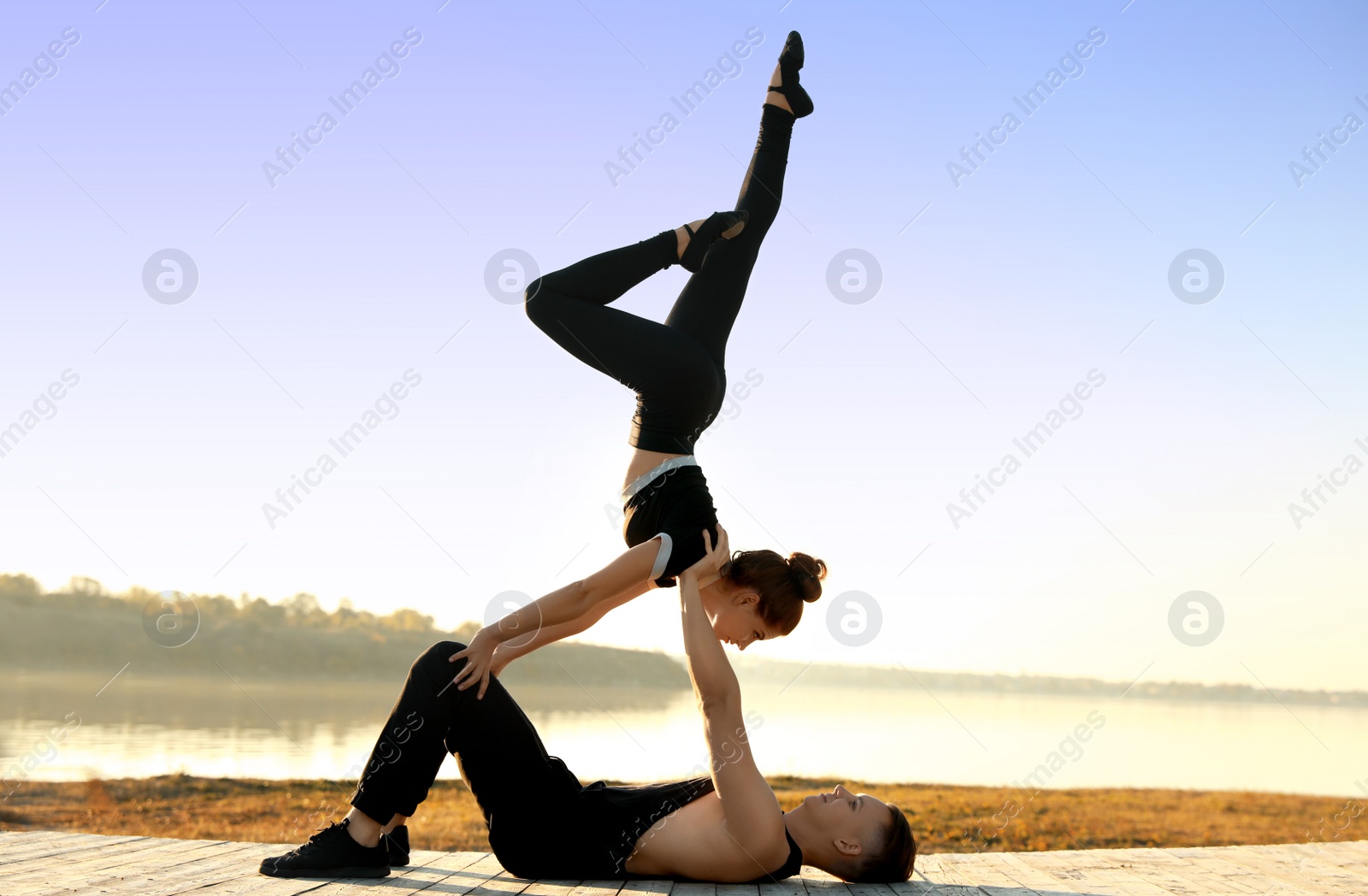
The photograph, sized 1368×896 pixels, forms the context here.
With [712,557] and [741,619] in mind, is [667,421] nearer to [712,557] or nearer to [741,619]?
[712,557]

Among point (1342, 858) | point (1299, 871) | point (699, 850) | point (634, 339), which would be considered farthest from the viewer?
point (1342, 858)

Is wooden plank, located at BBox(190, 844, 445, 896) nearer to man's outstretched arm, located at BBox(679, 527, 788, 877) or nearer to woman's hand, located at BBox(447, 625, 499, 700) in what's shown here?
woman's hand, located at BBox(447, 625, 499, 700)

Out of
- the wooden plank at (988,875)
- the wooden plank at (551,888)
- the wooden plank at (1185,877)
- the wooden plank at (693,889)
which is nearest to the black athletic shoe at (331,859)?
the wooden plank at (551,888)

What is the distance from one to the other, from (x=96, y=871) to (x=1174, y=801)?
14545mm

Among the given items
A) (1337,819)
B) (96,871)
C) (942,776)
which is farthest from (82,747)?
(1337,819)

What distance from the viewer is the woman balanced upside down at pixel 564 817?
2.55m

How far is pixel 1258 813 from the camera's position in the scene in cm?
1245

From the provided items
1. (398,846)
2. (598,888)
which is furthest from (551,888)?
(398,846)

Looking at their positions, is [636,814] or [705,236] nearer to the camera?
[636,814]

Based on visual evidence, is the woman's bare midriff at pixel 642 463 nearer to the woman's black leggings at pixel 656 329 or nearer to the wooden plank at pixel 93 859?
the woman's black leggings at pixel 656 329

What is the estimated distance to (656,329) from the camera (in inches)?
122

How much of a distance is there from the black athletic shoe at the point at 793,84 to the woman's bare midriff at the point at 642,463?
67.0 inches

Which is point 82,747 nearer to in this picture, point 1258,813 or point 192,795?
point 192,795

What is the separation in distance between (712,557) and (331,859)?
4.78 ft
